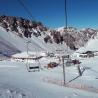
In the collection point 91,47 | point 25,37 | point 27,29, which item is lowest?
point 91,47

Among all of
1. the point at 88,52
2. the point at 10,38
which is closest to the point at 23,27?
the point at 10,38

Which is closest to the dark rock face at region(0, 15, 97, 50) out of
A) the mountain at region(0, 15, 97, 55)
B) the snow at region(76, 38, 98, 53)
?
the mountain at region(0, 15, 97, 55)

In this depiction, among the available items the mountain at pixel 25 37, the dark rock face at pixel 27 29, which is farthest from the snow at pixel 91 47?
the dark rock face at pixel 27 29

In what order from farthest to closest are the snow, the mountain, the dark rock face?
the dark rock face, the mountain, the snow

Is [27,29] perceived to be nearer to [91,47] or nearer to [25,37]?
[25,37]

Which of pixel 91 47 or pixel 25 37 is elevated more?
pixel 25 37

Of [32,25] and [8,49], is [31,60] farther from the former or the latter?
[32,25]

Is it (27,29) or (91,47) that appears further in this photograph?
(27,29)

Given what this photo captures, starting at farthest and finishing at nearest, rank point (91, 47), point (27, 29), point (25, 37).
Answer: point (27, 29) → point (25, 37) → point (91, 47)

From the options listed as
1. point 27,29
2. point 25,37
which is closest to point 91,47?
point 25,37

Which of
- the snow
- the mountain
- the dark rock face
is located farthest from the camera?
the dark rock face

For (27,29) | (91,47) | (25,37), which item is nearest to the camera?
(91,47)

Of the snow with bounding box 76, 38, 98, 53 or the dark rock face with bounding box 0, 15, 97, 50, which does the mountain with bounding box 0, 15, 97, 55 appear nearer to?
the dark rock face with bounding box 0, 15, 97, 50

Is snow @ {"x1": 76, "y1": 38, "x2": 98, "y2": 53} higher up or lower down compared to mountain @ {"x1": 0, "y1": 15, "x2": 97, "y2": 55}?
lower down
